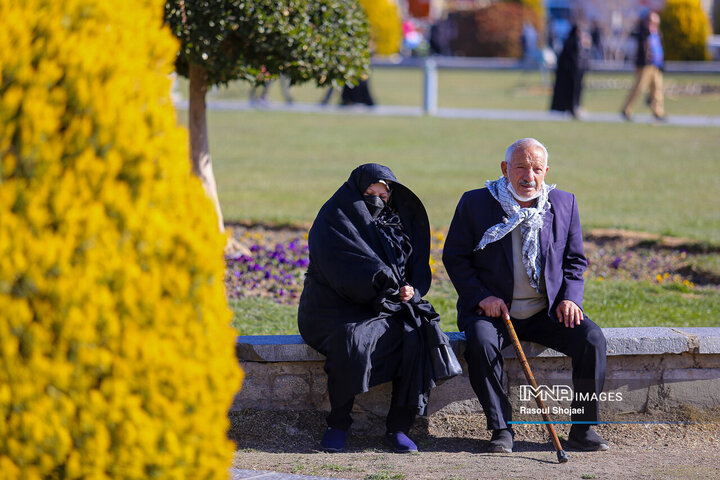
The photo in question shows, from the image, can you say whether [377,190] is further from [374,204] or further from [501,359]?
[501,359]

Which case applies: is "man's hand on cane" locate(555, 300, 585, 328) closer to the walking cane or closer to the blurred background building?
the walking cane

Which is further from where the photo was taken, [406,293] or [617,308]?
[617,308]

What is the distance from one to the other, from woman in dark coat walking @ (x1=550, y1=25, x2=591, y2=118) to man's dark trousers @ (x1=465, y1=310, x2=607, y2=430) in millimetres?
14727

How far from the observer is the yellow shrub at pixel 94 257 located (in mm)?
2055

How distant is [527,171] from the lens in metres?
4.39

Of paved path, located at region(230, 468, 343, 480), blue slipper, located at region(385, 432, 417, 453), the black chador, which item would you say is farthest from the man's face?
paved path, located at region(230, 468, 343, 480)

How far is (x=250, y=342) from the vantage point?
430 cm

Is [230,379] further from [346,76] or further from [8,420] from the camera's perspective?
[346,76]

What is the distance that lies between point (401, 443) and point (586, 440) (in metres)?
0.82

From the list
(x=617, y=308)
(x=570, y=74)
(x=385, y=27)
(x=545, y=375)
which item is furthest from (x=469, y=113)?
(x=545, y=375)

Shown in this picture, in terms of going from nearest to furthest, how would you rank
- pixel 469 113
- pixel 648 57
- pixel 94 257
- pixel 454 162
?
1. pixel 94 257
2. pixel 454 162
3. pixel 648 57
4. pixel 469 113

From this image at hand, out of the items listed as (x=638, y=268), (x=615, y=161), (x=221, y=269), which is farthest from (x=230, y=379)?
(x=615, y=161)

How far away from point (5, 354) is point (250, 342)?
2292 millimetres

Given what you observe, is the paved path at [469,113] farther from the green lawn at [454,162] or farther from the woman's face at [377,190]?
the woman's face at [377,190]
